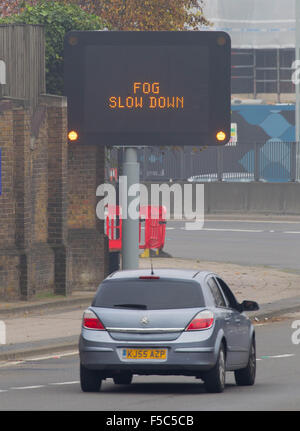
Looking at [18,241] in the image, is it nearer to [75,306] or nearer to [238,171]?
[75,306]

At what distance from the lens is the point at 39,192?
2527cm

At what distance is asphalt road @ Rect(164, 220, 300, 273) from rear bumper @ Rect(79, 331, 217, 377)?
17.9 m

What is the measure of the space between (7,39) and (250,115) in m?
46.1

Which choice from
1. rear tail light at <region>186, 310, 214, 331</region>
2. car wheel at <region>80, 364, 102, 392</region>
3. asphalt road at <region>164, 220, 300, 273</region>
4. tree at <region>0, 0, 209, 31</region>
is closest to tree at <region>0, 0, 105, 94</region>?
asphalt road at <region>164, 220, 300, 273</region>

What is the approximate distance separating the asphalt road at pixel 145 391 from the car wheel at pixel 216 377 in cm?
14

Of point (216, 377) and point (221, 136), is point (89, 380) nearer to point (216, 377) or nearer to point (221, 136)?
point (216, 377)

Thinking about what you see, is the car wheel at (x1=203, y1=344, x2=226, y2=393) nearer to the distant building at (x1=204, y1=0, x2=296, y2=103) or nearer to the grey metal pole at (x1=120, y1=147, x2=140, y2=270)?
the grey metal pole at (x1=120, y1=147, x2=140, y2=270)

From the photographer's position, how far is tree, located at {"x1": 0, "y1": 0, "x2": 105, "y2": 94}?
26969 mm

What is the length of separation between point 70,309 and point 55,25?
6218 mm

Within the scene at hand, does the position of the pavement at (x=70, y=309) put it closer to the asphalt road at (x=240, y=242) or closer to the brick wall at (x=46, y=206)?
the brick wall at (x=46, y=206)

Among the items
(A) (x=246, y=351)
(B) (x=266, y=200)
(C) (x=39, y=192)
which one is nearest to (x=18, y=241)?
(C) (x=39, y=192)

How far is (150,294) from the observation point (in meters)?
15.1

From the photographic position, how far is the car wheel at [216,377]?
1481 cm

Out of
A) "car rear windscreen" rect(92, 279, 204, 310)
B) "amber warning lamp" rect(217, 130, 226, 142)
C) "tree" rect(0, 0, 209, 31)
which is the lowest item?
"car rear windscreen" rect(92, 279, 204, 310)
